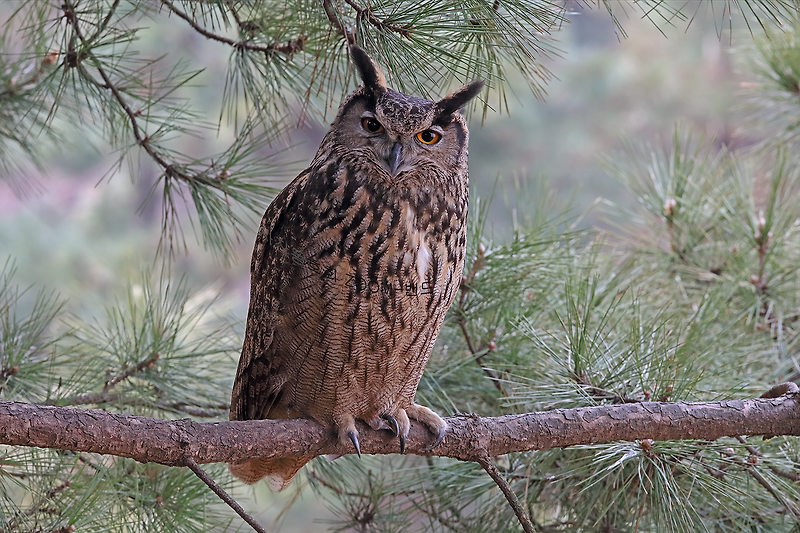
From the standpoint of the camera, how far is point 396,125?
114 cm

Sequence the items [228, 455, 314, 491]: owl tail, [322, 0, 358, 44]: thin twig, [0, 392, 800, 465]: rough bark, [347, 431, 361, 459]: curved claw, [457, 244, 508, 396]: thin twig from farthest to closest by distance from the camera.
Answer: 1. [457, 244, 508, 396]: thin twig
2. [228, 455, 314, 491]: owl tail
3. [347, 431, 361, 459]: curved claw
4. [322, 0, 358, 44]: thin twig
5. [0, 392, 800, 465]: rough bark

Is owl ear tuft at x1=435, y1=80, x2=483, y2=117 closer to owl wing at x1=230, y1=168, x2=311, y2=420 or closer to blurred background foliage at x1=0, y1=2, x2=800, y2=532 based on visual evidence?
blurred background foliage at x1=0, y1=2, x2=800, y2=532

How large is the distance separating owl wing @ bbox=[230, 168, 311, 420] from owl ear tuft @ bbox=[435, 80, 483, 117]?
22cm

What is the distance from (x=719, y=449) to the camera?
47.5 inches

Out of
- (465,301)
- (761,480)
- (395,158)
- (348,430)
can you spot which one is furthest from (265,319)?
(761,480)

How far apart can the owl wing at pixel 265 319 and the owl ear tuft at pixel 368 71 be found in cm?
16

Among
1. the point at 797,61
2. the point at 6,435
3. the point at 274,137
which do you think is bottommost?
the point at 6,435

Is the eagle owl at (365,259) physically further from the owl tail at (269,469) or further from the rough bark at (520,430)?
the owl tail at (269,469)

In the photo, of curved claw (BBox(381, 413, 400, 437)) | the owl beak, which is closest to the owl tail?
curved claw (BBox(381, 413, 400, 437))

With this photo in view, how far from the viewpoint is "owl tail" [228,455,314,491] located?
1402 mm

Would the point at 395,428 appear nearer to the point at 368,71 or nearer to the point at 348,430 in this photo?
the point at 348,430

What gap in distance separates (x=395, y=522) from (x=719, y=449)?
611mm

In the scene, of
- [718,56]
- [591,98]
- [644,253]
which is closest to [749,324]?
[644,253]

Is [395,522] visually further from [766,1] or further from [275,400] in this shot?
[766,1]
